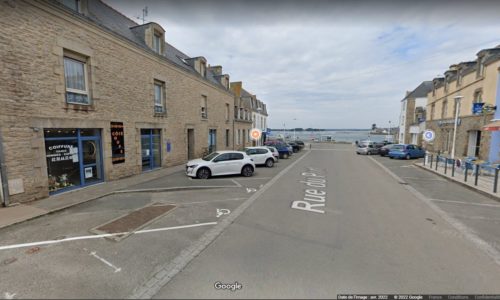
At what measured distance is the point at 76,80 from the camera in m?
7.99

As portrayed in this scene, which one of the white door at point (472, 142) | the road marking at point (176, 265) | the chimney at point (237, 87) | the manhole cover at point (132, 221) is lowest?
the manhole cover at point (132, 221)

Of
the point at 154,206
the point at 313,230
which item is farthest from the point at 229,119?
the point at 313,230

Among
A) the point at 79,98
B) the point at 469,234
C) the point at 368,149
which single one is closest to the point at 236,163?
the point at 79,98

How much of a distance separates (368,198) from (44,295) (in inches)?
315

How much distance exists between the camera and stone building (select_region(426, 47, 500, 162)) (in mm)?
13780

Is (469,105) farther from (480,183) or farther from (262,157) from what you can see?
(262,157)

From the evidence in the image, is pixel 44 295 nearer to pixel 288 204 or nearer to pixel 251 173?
pixel 288 204

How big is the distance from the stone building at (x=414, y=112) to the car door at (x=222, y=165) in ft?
106

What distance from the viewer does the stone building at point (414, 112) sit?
106ft

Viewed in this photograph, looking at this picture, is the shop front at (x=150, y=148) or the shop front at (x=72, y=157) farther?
the shop front at (x=150, y=148)

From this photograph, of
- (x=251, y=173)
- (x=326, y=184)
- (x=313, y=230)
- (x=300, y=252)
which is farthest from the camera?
(x=251, y=173)

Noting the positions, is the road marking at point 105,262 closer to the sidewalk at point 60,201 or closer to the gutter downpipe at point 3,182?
the sidewalk at point 60,201

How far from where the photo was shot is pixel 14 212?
18.3 ft

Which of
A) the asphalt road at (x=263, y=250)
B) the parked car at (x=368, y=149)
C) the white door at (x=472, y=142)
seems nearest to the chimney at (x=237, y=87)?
the parked car at (x=368, y=149)
